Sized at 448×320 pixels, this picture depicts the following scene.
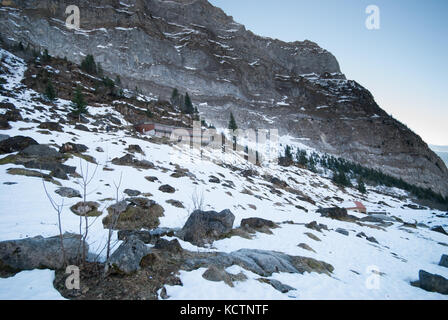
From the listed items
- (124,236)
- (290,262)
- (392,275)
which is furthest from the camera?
(392,275)

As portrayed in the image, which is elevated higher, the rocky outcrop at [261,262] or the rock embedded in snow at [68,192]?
the rock embedded in snow at [68,192]

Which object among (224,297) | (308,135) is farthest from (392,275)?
(308,135)

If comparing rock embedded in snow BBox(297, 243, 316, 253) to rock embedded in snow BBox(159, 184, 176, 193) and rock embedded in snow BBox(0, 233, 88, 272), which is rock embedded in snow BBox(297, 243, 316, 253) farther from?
rock embedded in snow BBox(0, 233, 88, 272)

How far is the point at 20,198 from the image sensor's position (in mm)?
9273

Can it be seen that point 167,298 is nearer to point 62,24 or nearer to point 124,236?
point 124,236

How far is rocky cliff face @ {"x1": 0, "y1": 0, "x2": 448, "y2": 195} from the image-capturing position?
413ft

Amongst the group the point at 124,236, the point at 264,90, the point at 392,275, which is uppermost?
the point at 264,90

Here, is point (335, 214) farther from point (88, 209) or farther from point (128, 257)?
point (128, 257)

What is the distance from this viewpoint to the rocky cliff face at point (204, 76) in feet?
413

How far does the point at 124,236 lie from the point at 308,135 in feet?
533

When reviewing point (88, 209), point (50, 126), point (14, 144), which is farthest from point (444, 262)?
point (50, 126)

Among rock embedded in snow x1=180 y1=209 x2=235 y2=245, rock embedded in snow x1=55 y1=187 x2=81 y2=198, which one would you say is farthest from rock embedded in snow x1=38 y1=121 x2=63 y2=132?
rock embedded in snow x1=180 y1=209 x2=235 y2=245

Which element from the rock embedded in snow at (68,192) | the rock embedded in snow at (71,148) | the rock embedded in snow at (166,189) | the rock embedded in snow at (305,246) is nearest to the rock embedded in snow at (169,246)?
the rock embedded in snow at (68,192)

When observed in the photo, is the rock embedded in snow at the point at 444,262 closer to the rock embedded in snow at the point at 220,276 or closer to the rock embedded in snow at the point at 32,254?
the rock embedded in snow at the point at 220,276
